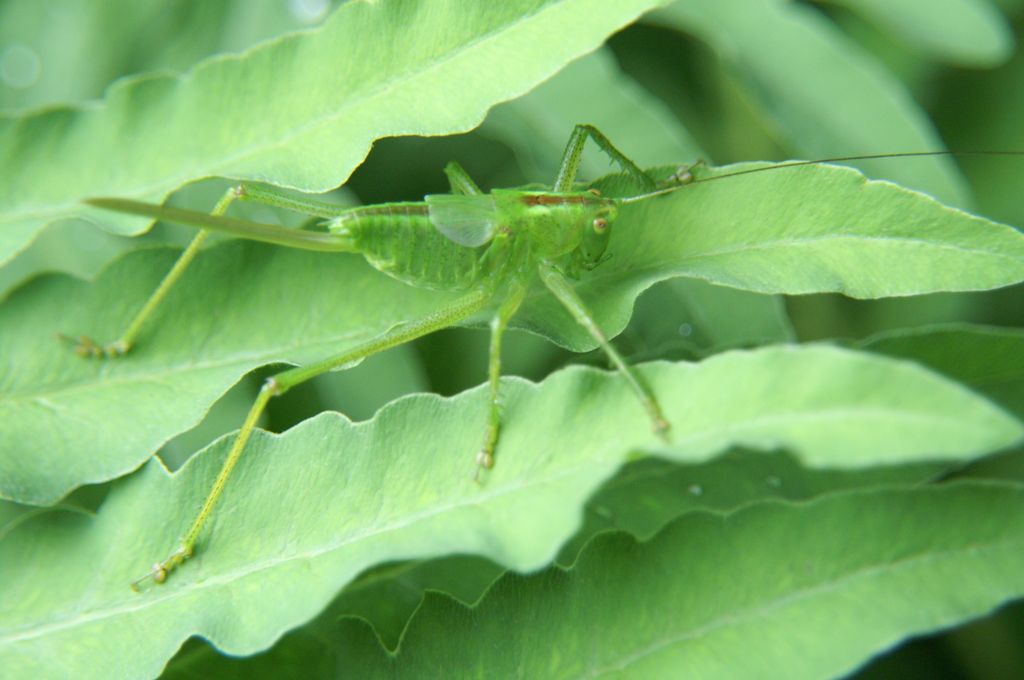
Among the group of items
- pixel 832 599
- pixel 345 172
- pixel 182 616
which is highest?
pixel 345 172

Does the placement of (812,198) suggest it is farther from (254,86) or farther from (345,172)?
(254,86)

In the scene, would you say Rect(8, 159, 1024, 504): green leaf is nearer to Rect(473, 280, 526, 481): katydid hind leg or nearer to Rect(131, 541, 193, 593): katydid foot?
Rect(473, 280, 526, 481): katydid hind leg


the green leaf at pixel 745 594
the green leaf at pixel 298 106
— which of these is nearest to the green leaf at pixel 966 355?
the green leaf at pixel 745 594

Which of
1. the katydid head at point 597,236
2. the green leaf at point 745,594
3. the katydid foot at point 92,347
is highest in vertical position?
the katydid foot at point 92,347

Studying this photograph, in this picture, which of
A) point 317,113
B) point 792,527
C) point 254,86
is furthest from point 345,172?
point 792,527

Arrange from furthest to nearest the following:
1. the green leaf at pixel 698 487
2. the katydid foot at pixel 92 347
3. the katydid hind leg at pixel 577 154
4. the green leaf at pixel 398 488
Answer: the katydid hind leg at pixel 577 154 < the katydid foot at pixel 92 347 < the green leaf at pixel 698 487 < the green leaf at pixel 398 488

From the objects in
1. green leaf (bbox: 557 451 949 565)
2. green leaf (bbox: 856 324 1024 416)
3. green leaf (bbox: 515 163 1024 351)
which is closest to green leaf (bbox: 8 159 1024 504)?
green leaf (bbox: 515 163 1024 351)

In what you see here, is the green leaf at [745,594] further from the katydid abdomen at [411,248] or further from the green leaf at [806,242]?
the katydid abdomen at [411,248]
